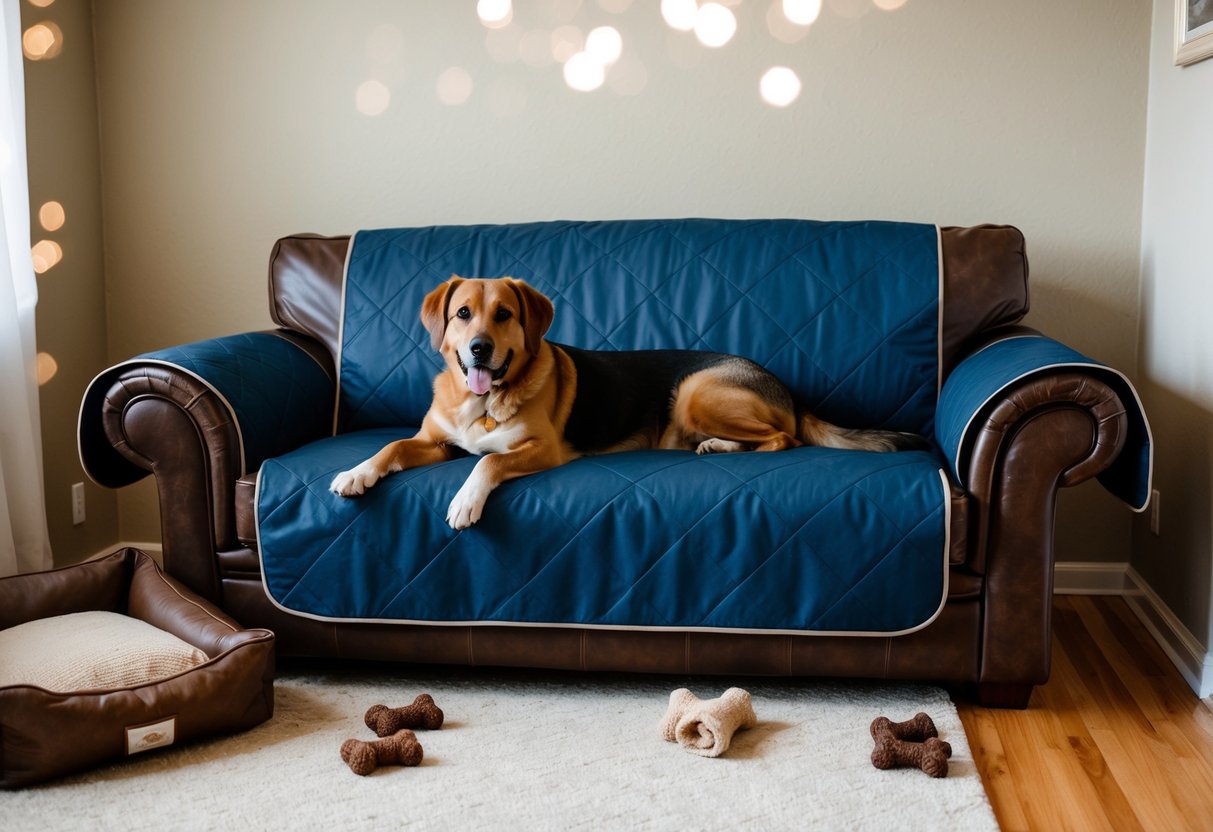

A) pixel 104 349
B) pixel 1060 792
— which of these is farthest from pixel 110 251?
pixel 1060 792

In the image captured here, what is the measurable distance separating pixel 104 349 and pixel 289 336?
933mm

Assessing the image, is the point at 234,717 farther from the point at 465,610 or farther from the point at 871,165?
the point at 871,165

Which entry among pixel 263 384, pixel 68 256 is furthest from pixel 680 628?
pixel 68 256

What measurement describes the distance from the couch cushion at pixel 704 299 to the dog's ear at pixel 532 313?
377mm

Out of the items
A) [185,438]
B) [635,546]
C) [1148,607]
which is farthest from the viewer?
[1148,607]

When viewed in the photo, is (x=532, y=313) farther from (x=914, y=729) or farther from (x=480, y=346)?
(x=914, y=729)

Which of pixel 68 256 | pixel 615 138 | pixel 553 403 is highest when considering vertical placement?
pixel 615 138

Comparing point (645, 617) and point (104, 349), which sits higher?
point (104, 349)

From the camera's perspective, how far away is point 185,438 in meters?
2.51

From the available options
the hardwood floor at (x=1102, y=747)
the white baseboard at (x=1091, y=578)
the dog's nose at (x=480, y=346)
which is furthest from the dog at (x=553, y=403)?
the white baseboard at (x=1091, y=578)

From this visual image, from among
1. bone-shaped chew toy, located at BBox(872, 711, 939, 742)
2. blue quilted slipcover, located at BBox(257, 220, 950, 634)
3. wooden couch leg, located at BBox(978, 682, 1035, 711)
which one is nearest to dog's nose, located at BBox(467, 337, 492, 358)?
blue quilted slipcover, located at BBox(257, 220, 950, 634)

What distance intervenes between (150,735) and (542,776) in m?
0.77

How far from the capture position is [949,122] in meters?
3.34

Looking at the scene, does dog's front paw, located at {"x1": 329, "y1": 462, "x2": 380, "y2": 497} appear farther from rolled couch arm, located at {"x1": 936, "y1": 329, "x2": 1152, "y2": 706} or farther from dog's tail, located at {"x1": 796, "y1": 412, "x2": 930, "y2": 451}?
rolled couch arm, located at {"x1": 936, "y1": 329, "x2": 1152, "y2": 706}
